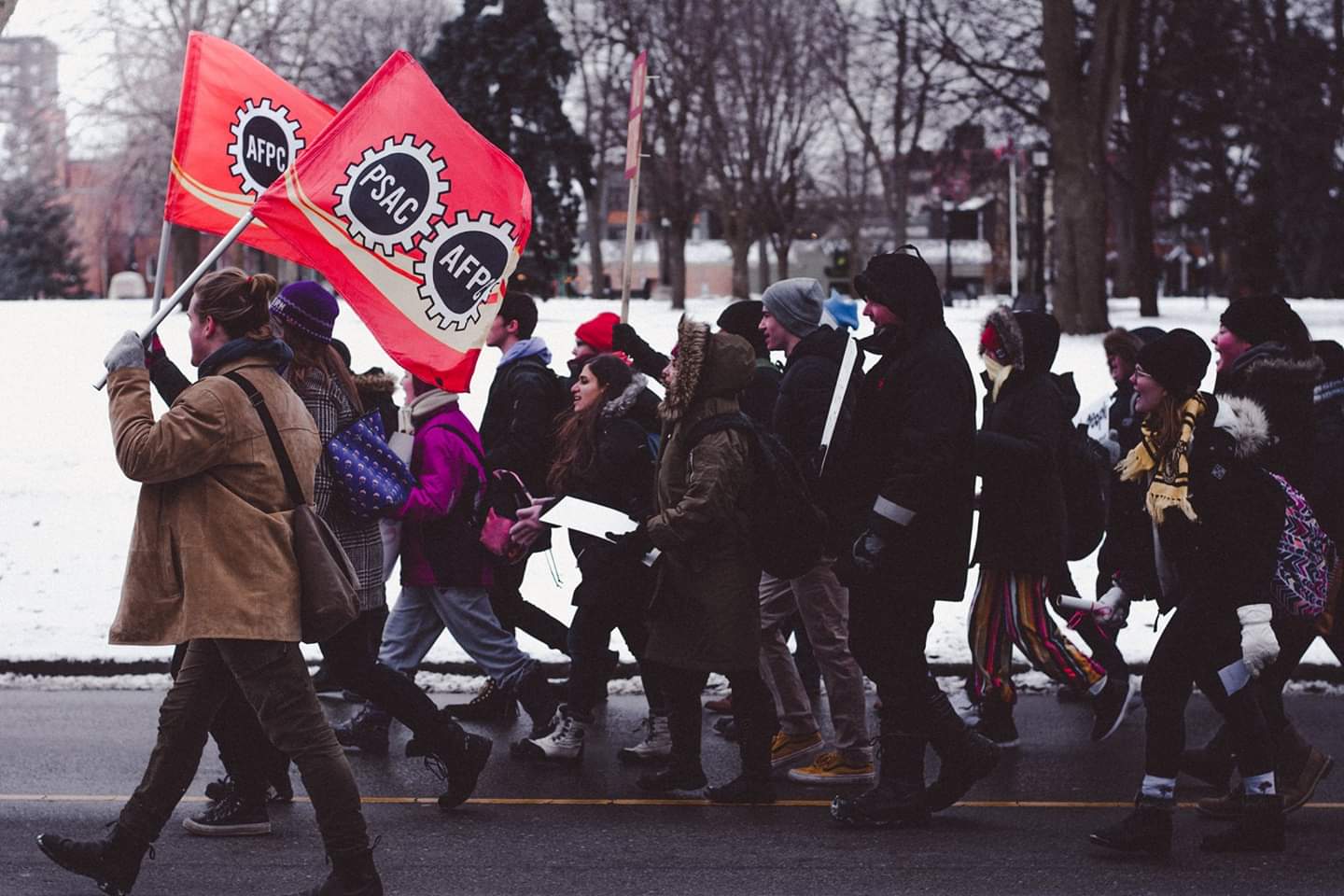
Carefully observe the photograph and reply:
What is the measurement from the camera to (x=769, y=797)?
6.78 meters

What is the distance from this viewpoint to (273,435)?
17.3 ft

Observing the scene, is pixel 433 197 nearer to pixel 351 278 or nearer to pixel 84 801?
pixel 351 278

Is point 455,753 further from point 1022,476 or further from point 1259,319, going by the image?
point 1259,319

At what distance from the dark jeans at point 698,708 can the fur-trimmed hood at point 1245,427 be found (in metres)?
1.88

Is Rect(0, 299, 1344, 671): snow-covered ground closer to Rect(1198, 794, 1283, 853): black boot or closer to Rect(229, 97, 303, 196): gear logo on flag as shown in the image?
Rect(229, 97, 303, 196): gear logo on flag

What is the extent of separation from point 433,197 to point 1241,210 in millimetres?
47264

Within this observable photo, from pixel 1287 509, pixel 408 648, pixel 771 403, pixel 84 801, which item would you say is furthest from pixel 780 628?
pixel 84 801

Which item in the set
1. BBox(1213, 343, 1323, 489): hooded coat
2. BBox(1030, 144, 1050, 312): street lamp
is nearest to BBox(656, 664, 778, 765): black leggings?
BBox(1213, 343, 1323, 489): hooded coat

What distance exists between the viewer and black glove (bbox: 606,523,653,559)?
6.96m

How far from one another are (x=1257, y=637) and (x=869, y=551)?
1.29 m

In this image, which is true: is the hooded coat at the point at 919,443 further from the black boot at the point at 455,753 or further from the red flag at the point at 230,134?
the red flag at the point at 230,134

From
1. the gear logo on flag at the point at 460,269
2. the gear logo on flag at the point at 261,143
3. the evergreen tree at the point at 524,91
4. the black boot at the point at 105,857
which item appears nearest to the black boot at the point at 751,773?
the gear logo on flag at the point at 460,269

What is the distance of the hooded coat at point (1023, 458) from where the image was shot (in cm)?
746

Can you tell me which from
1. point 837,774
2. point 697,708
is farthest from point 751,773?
point 837,774
